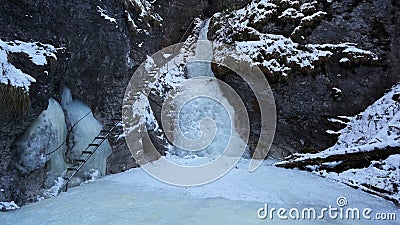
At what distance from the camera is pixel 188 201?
570 centimetres

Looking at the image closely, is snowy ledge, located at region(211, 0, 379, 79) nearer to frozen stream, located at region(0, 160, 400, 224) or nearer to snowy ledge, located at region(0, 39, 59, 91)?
frozen stream, located at region(0, 160, 400, 224)

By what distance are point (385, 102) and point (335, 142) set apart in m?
2.07

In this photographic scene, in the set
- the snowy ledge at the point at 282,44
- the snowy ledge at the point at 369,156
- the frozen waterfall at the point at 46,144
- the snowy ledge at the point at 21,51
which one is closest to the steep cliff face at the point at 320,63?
the snowy ledge at the point at 282,44

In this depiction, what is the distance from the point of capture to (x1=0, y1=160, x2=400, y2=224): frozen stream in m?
4.59

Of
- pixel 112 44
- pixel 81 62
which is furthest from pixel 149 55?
pixel 81 62

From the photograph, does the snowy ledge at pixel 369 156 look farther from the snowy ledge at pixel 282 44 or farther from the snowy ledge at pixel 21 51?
the snowy ledge at pixel 21 51

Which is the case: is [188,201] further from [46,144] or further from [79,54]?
[79,54]

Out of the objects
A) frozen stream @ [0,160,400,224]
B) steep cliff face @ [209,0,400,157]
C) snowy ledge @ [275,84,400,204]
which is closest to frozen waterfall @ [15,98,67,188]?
frozen stream @ [0,160,400,224]

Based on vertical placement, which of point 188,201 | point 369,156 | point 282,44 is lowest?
point 188,201

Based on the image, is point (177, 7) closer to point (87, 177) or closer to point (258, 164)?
point (258, 164)

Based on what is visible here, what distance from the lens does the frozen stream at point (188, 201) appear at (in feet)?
15.1

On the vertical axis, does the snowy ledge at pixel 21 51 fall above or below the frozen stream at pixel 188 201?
above

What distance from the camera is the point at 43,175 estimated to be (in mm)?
5598

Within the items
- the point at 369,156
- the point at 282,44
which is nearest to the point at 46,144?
the point at 369,156
